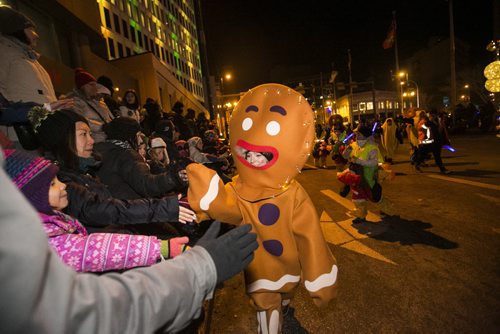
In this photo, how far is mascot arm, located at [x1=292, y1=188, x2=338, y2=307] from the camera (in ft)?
6.47

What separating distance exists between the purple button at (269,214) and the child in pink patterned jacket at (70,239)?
0.71 metres

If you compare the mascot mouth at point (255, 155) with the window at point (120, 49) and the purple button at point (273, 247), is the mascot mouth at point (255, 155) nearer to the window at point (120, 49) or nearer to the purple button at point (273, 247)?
the purple button at point (273, 247)

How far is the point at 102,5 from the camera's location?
24891 mm

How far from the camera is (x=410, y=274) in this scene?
10.4 ft

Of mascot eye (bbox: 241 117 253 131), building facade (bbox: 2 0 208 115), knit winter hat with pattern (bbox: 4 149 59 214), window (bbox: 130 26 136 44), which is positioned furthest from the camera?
window (bbox: 130 26 136 44)

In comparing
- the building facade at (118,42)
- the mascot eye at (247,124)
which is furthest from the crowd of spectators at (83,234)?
the building facade at (118,42)

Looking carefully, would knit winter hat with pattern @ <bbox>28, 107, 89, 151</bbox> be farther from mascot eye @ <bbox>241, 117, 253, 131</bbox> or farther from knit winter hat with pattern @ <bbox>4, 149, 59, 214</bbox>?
mascot eye @ <bbox>241, 117, 253, 131</bbox>

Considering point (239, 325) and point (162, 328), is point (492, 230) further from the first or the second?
point (162, 328)

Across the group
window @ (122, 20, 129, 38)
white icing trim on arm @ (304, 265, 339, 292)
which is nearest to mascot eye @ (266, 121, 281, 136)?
white icing trim on arm @ (304, 265, 339, 292)

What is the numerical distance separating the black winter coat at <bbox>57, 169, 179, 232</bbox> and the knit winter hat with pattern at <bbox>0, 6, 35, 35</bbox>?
179 centimetres

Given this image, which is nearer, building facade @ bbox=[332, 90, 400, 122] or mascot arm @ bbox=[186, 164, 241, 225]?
mascot arm @ bbox=[186, 164, 241, 225]

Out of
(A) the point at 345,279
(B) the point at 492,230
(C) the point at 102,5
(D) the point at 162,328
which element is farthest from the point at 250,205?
(C) the point at 102,5

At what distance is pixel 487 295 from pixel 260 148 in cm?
263

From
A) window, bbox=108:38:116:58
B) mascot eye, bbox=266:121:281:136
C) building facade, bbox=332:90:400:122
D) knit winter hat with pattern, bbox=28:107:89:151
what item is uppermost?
window, bbox=108:38:116:58
